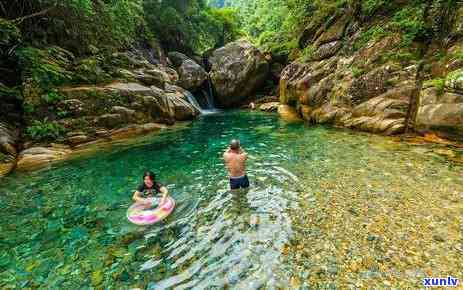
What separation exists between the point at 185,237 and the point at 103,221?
2.66 m

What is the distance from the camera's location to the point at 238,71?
29.9 metres

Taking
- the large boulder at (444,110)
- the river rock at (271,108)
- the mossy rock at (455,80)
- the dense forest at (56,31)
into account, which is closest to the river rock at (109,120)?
the dense forest at (56,31)

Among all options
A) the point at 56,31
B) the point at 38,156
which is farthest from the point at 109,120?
the point at 56,31

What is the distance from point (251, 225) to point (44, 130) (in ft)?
47.2

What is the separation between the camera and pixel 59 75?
16578mm

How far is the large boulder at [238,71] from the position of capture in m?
29.8

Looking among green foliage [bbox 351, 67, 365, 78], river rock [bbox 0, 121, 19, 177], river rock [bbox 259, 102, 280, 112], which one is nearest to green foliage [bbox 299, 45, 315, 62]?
river rock [bbox 259, 102, 280, 112]

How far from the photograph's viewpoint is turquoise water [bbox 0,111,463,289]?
4.66 metres

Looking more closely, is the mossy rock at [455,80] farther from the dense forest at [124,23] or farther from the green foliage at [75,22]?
the green foliage at [75,22]

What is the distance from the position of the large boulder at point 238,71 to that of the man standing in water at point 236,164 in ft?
76.1

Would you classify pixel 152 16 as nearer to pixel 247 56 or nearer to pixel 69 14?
pixel 247 56

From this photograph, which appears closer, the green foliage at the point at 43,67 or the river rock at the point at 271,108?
the green foliage at the point at 43,67

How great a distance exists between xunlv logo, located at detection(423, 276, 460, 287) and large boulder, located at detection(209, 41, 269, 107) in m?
27.5

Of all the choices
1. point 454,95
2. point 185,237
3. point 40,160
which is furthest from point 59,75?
point 454,95
